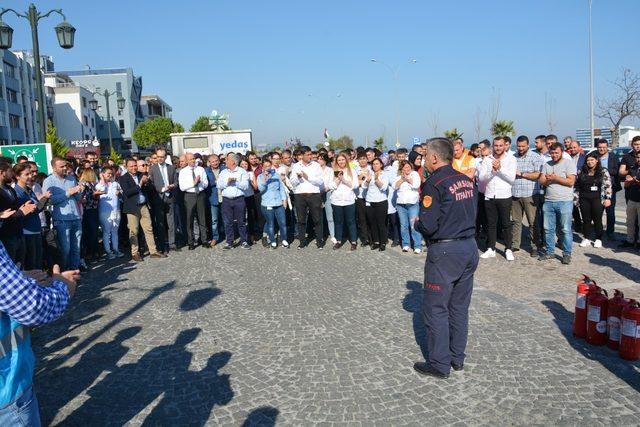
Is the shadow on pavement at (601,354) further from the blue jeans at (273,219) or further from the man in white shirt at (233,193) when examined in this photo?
the man in white shirt at (233,193)

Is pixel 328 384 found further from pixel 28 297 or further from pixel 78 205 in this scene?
pixel 78 205

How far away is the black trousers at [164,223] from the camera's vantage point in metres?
10.8

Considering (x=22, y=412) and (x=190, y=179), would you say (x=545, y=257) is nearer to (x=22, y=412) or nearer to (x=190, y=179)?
(x=190, y=179)

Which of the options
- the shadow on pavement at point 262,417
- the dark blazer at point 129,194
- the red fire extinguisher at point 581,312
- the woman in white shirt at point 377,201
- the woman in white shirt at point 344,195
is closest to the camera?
the shadow on pavement at point 262,417

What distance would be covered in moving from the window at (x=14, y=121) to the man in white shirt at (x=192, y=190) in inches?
1967

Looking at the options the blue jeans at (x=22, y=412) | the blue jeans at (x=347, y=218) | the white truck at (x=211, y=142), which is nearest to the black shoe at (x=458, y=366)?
the blue jeans at (x=22, y=412)

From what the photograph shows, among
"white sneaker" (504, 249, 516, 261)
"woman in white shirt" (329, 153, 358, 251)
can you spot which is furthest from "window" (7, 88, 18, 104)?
"white sneaker" (504, 249, 516, 261)

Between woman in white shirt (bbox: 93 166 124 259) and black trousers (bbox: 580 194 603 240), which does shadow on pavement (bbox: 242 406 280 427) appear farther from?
black trousers (bbox: 580 194 603 240)

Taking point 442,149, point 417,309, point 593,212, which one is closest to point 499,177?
point 593,212

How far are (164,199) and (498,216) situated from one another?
271 inches

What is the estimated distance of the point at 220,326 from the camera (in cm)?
605

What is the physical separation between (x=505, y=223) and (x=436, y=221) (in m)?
5.35

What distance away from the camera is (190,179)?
10.8 meters

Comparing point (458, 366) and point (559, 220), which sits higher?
point (559, 220)
